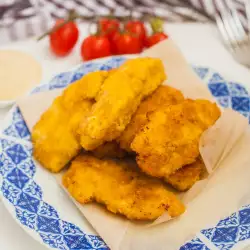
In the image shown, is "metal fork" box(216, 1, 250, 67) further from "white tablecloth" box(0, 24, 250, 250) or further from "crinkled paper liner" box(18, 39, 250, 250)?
"crinkled paper liner" box(18, 39, 250, 250)

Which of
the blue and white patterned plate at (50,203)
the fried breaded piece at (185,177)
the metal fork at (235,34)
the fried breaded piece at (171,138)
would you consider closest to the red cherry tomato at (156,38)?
the metal fork at (235,34)

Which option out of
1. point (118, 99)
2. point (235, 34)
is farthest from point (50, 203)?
point (235, 34)

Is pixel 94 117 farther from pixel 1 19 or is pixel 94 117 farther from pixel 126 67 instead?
pixel 1 19

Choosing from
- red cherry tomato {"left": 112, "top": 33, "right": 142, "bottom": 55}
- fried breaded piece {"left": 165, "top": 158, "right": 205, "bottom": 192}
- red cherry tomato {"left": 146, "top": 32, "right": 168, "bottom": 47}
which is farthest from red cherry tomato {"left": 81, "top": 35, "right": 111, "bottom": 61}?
fried breaded piece {"left": 165, "top": 158, "right": 205, "bottom": 192}

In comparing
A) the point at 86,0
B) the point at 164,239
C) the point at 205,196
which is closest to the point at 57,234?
the point at 164,239

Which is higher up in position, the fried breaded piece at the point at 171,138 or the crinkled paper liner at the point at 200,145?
the fried breaded piece at the point at 171,138

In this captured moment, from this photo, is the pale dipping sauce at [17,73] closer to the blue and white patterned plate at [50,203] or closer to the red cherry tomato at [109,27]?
the blue and white patterned plate at [50,203]

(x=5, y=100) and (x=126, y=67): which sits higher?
(x=126, y=67)
